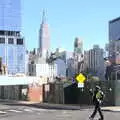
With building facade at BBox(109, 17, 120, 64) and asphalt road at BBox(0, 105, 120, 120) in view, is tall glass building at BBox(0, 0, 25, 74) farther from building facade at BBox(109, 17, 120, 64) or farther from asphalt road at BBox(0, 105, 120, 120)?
asphalt road at BBox(0, 105, 120, 120)

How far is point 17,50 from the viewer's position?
190 m

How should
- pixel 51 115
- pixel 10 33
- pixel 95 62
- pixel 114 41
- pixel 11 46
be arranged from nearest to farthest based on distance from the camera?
1. pixel 51 115
2. pixel 95 62
3. pixel 114 41
4. pixel 11 46
5. pixel 10 33

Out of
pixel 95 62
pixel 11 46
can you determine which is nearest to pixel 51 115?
pixel 95 62

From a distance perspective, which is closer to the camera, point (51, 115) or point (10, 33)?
point (51, 115)

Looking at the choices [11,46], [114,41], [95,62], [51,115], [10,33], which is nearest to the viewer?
[51,115]

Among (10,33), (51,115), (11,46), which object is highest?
(10,33)

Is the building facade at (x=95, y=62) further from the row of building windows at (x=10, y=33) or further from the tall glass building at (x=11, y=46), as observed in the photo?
the row of building windows at (x=10, y=33)

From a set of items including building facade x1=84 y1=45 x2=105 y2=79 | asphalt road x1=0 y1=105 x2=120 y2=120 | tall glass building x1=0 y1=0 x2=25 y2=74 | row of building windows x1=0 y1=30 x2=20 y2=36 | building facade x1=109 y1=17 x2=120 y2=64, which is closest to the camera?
asphalt road x1=0 y1=105 x2=120 y2=120

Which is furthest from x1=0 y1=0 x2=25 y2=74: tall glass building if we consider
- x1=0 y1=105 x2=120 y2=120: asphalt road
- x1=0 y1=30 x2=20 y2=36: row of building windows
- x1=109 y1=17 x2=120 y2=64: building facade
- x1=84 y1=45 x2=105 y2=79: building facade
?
x1=0 y1=105 x2=120 y2=120: asphalt road

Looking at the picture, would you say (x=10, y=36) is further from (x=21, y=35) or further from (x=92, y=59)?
(x=92, y=59)

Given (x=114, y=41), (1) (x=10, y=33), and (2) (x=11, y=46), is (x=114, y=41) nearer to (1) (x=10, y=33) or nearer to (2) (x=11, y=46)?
(2) (x=11, y=46)

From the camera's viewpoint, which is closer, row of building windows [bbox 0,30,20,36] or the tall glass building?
the tall glass building

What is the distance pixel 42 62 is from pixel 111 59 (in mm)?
69965

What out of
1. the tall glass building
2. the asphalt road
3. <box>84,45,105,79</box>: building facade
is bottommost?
the asphalt road
